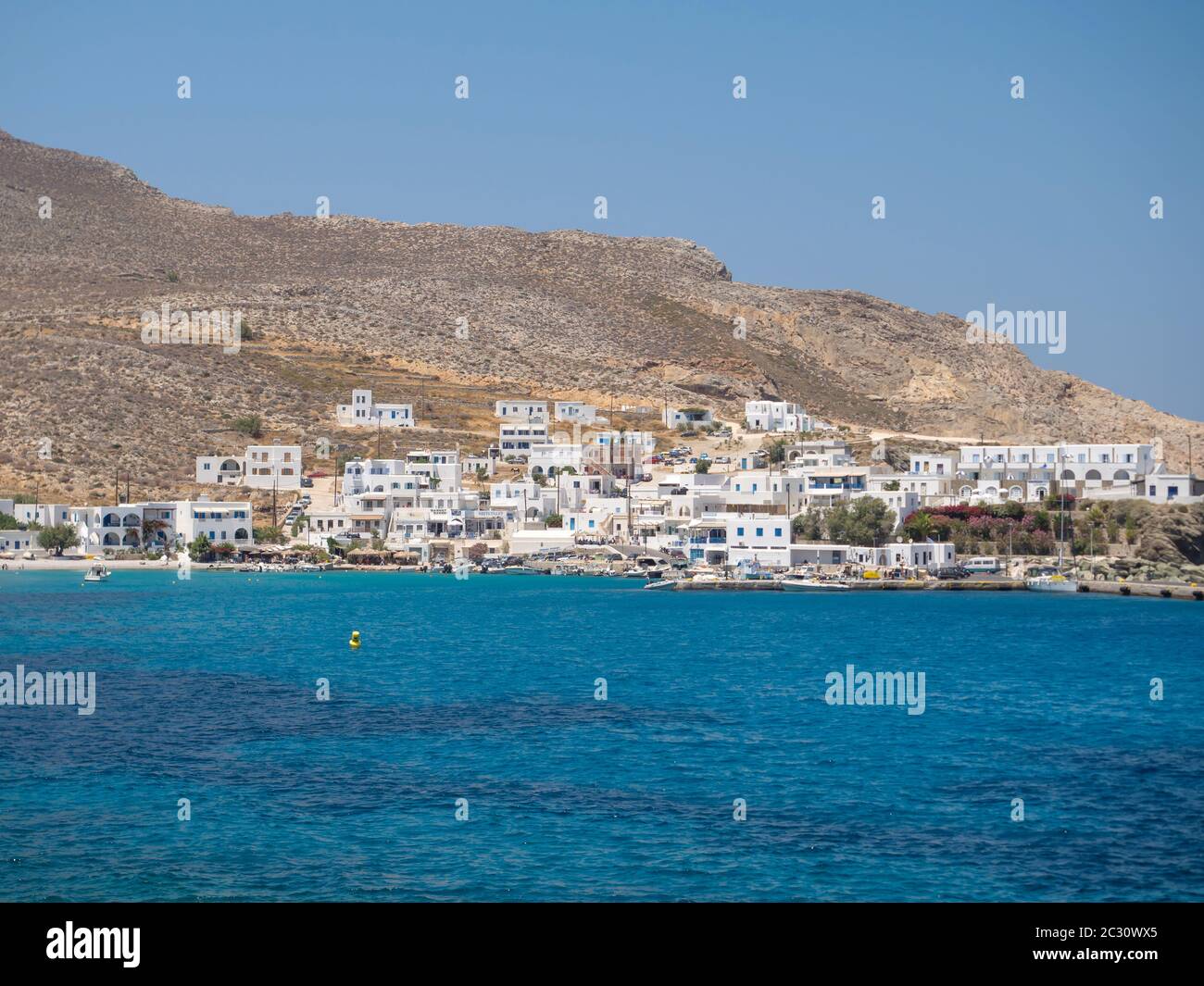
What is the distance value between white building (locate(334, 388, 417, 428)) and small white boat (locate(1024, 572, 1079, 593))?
50.5 metres

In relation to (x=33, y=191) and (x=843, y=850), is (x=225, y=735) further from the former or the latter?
(x=33, y=191)

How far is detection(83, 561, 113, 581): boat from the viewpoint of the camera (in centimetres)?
6819

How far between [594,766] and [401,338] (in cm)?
10685

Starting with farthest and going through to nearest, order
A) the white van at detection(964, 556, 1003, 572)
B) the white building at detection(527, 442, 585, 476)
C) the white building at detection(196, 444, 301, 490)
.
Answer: the white building at detection(527, 442, 585, 476) < the white building at detection(196, 444, 301, 490) < the white van at detection(964, 556, 1003, 572)

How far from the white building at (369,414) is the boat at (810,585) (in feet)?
138

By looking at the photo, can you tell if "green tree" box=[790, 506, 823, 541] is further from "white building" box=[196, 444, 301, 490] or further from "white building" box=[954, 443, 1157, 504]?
"white building" box=[196, 444, 301, 490]

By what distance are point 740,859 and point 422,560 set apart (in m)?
66.0

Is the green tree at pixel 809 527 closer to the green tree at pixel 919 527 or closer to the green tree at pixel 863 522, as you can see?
the green tree at pixel 863 522

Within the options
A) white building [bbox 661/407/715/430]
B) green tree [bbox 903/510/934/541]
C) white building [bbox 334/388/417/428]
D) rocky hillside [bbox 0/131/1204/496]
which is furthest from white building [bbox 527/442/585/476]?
green tree [bbox 903/510/934/541]

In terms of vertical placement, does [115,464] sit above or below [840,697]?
above

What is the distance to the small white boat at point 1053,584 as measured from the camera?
6706cm

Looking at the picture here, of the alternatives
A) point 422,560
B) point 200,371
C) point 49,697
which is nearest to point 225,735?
point 49,697

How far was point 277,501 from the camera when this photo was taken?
88.3m

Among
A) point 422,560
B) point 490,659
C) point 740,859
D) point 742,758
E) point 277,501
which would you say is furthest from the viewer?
point 277,501
